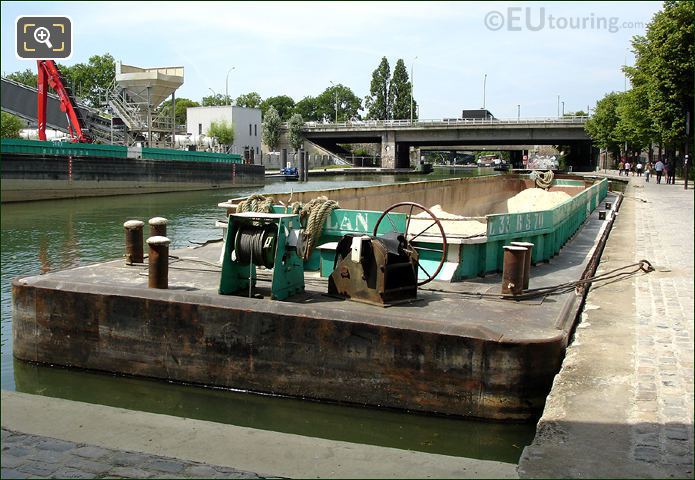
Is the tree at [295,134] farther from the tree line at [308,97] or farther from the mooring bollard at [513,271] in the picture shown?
the mooring bollard at [513,271]

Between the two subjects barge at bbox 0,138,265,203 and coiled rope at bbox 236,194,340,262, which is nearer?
coiled rope at bbox 236,194,340,262

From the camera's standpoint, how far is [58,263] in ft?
58.0

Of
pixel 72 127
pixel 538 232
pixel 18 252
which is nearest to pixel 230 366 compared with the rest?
pixel 538 232

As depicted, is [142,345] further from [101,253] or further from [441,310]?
[101,253]

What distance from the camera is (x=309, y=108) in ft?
550

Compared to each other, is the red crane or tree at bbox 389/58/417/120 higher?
tree at bbox 389/58/417/120

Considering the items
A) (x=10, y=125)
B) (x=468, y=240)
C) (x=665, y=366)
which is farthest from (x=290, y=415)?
(x=10, y=125)

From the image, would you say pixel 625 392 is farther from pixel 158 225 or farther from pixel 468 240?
pixel 158 225

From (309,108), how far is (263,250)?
533 feet

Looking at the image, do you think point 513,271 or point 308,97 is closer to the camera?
point 513,271

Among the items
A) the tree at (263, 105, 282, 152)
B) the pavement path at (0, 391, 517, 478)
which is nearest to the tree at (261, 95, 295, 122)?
the tree at (263, 105, 282, 152)

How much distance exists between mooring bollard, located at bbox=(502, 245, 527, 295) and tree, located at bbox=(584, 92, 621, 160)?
66433mm

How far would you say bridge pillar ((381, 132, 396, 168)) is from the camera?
92625mm

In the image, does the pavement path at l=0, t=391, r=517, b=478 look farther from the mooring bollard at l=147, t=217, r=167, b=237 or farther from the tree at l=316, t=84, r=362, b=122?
the tree at l=316, t=84, r=362, b=122
